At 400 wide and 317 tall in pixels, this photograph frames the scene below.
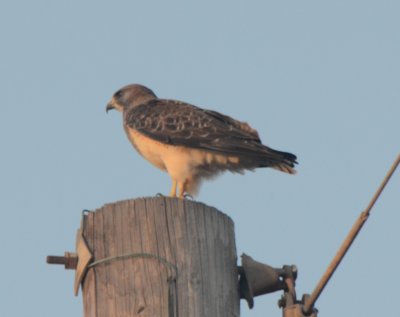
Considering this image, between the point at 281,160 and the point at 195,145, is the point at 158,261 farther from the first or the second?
the point at 195,145

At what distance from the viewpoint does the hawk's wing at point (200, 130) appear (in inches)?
324

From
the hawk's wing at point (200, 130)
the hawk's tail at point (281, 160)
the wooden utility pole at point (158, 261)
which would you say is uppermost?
the hawk's wing at point (200, 130)

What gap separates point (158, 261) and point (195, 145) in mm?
3960

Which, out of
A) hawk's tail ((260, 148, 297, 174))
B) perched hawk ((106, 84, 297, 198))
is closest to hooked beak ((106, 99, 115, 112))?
perched hawk ((106, 84, 297, 198))

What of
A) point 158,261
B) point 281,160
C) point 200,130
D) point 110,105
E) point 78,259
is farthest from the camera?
point 110,105

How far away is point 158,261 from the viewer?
4488 mm

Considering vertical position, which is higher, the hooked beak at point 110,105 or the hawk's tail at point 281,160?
the hooked beak at point 110,105

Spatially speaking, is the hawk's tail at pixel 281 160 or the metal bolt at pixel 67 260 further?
the hawk's tail at pixel 281 160

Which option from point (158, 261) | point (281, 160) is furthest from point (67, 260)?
point (281, 160)

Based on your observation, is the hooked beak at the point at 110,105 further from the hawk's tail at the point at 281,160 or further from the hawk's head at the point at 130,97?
the hawk's tail at the point at 281,160

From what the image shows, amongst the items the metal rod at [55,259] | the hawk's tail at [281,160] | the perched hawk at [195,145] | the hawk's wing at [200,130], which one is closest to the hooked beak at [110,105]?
the hawk's wing at [200,130]

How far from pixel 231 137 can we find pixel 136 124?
116 centimetres

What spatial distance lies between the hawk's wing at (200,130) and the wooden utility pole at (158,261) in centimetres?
347

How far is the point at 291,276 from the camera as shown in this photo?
502 centimetres
